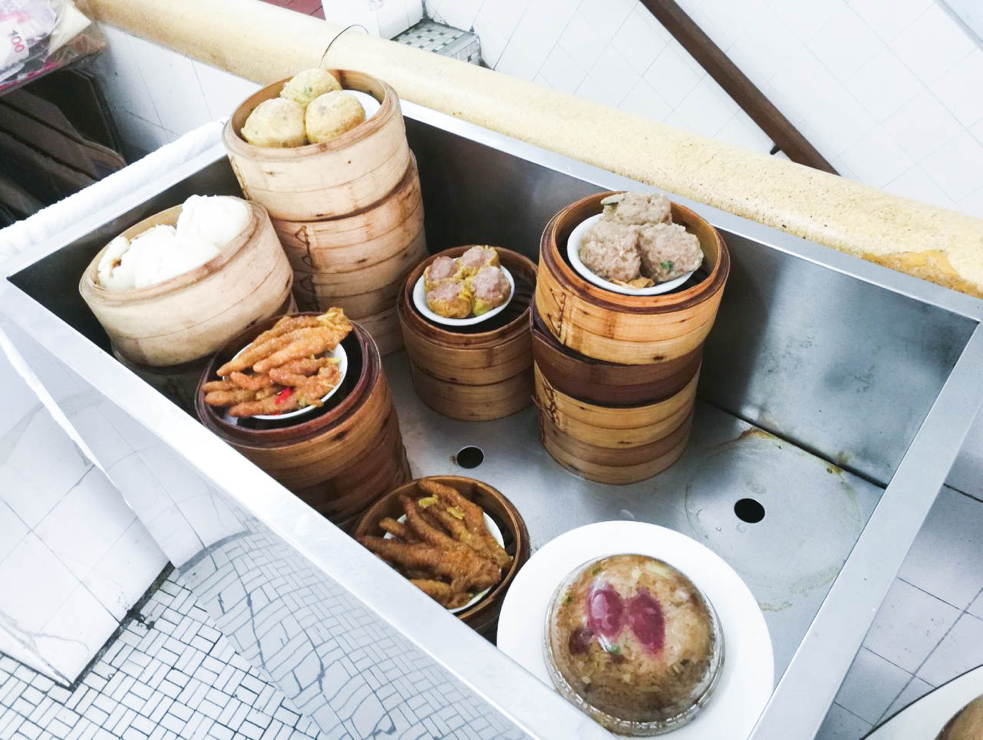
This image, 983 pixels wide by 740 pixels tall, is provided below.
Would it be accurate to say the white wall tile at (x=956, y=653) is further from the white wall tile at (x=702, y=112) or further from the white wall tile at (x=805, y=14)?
the white wall tile at (x=702, y=112)

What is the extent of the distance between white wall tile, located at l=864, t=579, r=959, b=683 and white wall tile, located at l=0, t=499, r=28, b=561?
182 cm

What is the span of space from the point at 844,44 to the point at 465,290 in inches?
93.0

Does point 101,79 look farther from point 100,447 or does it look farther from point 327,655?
point 327,655

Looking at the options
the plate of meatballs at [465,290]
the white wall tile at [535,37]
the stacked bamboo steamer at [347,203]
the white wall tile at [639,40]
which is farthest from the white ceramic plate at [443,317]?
the white wall tile at [535,37]

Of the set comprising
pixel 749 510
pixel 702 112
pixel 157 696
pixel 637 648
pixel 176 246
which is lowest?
pixel 157 696

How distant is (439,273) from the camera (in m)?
1.48

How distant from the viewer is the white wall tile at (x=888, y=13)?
2607 millimetres

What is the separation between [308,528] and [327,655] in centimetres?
A: 35

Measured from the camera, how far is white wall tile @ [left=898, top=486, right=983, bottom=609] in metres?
1.18

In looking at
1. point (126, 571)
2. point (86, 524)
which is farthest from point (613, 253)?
point (126, 571)

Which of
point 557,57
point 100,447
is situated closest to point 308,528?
point 100,447

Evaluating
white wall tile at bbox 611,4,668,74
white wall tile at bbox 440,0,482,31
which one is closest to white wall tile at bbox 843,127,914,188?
white wall tile at bbox 611,4,668,74

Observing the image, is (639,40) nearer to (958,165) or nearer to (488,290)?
(958,165)

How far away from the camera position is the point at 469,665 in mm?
734
